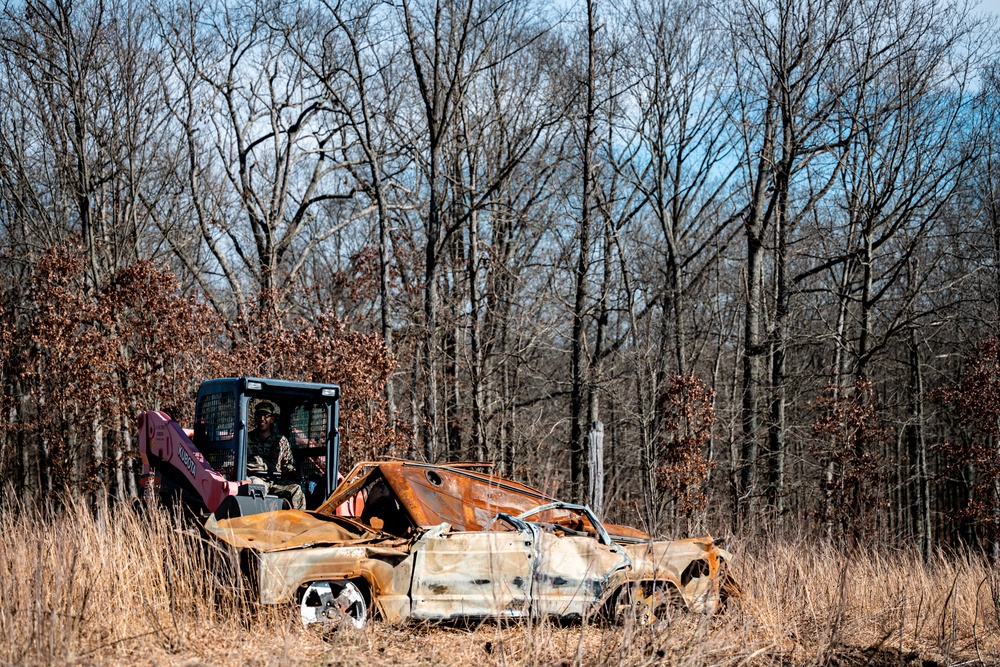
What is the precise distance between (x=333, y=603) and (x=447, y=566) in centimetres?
92

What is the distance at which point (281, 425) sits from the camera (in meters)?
12.2

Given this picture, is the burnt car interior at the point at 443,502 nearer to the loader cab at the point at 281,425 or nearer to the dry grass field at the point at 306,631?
the dry grass field at the point at 306,631

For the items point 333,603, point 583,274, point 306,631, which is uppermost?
point 583,274

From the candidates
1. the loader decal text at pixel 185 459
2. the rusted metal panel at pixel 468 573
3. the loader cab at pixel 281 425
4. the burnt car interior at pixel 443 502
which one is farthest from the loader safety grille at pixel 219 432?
the rusted metal panel at pixel 468 573

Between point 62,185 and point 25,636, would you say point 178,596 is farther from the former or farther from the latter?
point 62,185

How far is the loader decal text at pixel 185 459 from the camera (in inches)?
444

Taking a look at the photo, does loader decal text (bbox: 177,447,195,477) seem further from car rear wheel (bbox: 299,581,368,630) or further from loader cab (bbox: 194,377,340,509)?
car rear wheel (bbox: 299,581,368,630)

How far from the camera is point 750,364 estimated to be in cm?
2147

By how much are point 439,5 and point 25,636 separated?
1738 cm

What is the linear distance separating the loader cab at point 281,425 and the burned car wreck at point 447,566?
3.02 meters

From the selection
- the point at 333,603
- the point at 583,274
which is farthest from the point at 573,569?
the point at 583,274

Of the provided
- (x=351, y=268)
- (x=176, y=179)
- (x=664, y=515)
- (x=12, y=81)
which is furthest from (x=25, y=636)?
(x=351, y=268)

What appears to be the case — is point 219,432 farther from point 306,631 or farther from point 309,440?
point 306,631

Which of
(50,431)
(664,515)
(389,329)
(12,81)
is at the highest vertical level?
(12,81)
